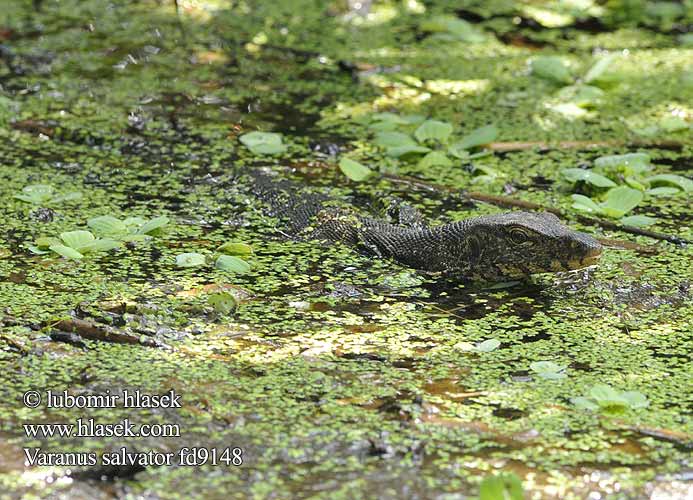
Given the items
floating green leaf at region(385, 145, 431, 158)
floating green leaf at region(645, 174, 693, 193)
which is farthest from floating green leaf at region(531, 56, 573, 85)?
floating green leaf at region(645, 174, 693, 193)

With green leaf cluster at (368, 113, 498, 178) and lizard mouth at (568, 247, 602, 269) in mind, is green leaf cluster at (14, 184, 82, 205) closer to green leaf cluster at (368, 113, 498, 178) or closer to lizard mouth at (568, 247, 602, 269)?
green leaf cluster at (368, 113, 498, 178)

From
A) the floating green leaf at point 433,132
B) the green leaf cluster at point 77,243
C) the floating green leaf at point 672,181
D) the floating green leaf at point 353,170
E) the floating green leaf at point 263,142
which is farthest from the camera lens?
the floating green leaf at point 433,132

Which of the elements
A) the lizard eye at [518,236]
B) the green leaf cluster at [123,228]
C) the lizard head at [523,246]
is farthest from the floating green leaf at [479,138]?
the green leaf cluster at [123,228]

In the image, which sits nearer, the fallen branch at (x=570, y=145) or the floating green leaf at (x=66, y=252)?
the floating green leaf at (x=66, y=252)

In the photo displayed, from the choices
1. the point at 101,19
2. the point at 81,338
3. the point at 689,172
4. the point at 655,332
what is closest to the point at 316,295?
the point at 81,338

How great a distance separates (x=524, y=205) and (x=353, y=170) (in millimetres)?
998

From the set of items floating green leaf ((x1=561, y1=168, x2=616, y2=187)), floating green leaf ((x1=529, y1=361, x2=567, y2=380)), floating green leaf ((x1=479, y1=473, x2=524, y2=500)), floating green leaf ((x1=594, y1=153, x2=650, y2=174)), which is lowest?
floating green leaf ((x1=594, y1=153, x2=650, y2=174))

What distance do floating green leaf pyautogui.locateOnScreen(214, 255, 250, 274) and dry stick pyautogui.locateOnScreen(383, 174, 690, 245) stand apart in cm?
155

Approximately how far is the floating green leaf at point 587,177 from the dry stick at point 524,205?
27cm

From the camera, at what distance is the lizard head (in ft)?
16.4

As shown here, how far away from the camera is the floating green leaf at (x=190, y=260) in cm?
524

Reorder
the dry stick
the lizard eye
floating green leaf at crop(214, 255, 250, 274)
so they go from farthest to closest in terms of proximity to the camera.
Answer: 1. the dry stick
2. floating green leaf at crop(214, 255, 250, 274)
3. the lizard eye

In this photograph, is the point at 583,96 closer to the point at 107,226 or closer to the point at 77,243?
the point at 107,226

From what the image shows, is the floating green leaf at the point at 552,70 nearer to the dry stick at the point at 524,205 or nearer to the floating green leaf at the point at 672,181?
the floating green leaf at the point at 672,181
